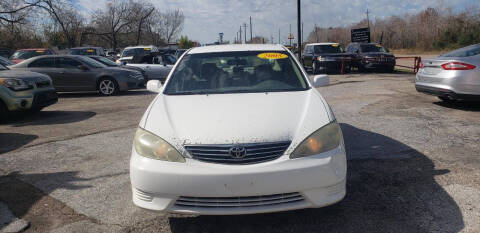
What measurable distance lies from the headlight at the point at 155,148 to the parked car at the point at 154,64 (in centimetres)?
1303

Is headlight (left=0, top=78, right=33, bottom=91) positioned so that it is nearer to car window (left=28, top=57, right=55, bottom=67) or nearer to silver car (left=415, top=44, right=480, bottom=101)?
car window (left=28, top=57, right=55, bottom=67)

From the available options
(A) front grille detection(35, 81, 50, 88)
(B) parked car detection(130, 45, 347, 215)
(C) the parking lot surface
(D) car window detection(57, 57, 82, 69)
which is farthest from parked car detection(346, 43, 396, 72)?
(B) parked car detection(130, 45, 347, 215)

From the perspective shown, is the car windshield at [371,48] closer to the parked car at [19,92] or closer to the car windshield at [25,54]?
the parked car at [19,92]

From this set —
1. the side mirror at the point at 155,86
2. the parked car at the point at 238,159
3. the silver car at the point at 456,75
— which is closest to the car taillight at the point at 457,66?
the silver car at the point at 456,75

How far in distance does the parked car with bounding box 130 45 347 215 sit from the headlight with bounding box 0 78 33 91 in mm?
6020

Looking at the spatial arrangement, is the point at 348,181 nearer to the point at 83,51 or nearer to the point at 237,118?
the point at 237,118

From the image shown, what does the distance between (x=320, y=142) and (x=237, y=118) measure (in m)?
0.70

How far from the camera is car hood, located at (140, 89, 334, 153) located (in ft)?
9.07

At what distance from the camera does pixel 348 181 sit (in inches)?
151

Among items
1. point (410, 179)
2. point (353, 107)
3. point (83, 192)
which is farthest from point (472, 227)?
point (353, 107)

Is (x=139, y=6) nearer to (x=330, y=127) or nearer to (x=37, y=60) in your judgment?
(x=37, y=60)

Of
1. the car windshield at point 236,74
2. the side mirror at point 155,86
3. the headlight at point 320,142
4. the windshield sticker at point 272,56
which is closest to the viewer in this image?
the headlight at point 320,142

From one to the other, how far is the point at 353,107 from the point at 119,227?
656 centimetres

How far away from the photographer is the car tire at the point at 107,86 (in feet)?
42.0
